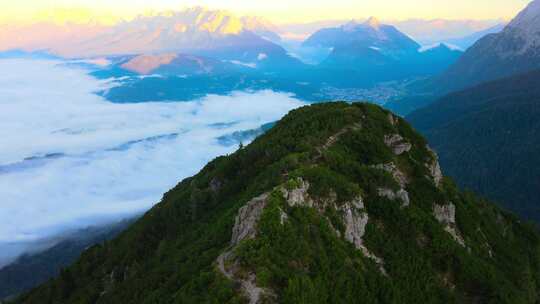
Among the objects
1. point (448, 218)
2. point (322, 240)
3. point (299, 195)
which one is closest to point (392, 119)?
point (448, 218)

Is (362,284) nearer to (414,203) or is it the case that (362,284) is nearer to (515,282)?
(414,203)

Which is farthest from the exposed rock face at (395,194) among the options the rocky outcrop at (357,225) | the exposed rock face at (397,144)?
the exposed rock face at (397,144)

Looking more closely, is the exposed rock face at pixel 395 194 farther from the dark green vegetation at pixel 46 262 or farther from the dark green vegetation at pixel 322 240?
the dark green vegetation at pixel 46 262

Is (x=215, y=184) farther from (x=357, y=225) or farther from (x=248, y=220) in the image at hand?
(x=248, y=220)

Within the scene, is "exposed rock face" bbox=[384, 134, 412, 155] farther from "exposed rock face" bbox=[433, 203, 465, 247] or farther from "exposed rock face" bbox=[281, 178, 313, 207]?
"exposed rock face" bbox=[281, 178, 313, 207]

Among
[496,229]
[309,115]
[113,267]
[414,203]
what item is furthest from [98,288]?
[496,229]

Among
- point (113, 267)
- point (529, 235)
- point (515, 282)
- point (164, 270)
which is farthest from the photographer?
point (529, 235)
